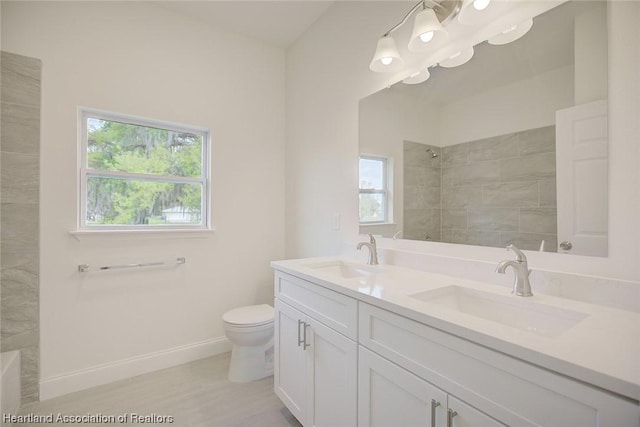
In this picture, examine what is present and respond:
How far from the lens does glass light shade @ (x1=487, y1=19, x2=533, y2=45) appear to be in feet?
3.93

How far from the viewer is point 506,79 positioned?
4.26ft

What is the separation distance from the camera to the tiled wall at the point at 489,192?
1170mm

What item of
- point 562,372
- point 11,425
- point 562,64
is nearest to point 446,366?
point 562,372

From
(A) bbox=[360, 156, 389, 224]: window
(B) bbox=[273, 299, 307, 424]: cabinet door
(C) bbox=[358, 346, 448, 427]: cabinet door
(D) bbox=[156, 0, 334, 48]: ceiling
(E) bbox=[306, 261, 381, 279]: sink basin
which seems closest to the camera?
(C) bbox=[358, 346, 448, 427]: cabinet door

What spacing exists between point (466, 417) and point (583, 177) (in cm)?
93

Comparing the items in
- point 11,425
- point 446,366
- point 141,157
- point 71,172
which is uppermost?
point 141,157

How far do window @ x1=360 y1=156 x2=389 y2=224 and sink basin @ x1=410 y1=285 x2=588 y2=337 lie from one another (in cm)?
71

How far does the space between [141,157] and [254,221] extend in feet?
3.37

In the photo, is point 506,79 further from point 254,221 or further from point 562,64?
point 254,221

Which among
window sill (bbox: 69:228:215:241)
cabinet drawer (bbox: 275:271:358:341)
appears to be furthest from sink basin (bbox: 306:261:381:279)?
window sill (bbox: 69:228:215:241)

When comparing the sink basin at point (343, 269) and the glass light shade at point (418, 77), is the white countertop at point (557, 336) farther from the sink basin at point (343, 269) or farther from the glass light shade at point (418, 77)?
the glass light shade at point (418, 77)

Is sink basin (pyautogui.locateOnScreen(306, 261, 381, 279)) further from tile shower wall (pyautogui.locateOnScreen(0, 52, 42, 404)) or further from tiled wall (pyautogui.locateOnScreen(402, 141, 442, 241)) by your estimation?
tile shower wall (pyautogui.locateOnScreen(0, 52, 42, 404))

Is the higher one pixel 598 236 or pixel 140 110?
pixel 140 110

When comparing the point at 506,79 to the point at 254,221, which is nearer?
the point at 506,79
